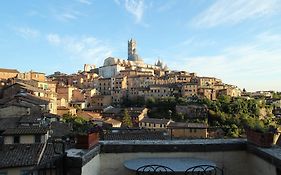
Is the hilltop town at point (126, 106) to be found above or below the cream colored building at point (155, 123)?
above

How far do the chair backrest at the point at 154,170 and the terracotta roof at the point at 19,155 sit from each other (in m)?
12.9

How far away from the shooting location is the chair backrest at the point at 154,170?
14.6 feet

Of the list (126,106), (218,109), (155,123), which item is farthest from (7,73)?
(218,109)

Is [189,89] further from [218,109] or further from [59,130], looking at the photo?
[59,130]

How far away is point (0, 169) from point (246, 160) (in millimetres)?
14376

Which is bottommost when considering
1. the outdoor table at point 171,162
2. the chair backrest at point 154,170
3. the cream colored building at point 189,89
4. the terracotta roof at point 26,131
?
the terracotta roof at point 26,131

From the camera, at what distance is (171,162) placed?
16.4ft

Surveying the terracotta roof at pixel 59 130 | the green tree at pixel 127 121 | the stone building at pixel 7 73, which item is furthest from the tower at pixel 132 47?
the terracotta roof at pixel 59 130

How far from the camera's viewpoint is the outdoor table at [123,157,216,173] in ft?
15.2

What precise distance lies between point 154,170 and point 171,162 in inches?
22.7

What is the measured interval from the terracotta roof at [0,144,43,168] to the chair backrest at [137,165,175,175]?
12.9 meters

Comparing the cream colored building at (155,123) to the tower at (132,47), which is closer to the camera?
the cream colored building at (155,123)

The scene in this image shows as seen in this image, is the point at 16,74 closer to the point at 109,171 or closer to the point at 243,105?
the point at 243,105

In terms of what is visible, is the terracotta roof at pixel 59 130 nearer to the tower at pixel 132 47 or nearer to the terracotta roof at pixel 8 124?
the terracotta roof at pixel 8 124
